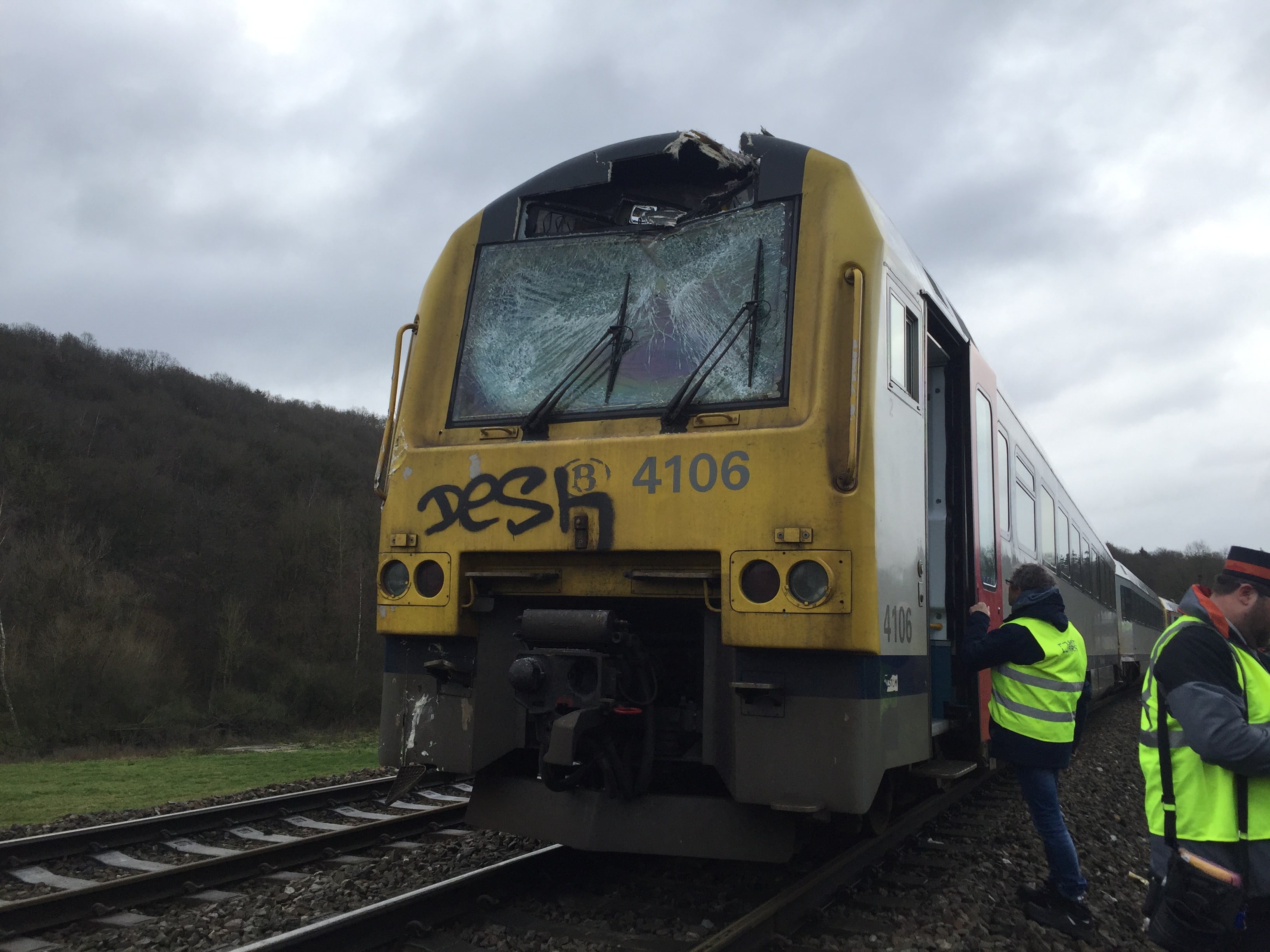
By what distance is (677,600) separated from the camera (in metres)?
4.33

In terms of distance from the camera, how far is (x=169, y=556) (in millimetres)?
36219

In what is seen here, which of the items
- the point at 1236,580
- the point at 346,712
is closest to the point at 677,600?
the point at 1236,580

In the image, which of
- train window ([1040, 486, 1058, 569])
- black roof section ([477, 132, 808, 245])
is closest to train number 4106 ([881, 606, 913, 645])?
black roof section ([477, 132, 808, 245])

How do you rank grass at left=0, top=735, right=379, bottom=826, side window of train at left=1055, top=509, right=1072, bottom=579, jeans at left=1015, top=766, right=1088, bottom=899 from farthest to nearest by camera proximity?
1. side window of train at left=1055, top=509, right=1072, bottom=579
2. grass at left=0, top=735, right=379, bottom=826
3. jeans at left=1015, top=766, right=1088, bottom=899

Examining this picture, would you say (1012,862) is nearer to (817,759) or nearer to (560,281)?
(817,759)

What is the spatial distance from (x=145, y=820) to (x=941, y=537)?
514cm

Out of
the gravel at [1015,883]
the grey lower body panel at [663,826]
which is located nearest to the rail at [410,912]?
the grey lower body panel at [663,826]

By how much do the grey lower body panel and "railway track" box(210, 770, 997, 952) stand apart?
11.2 inches

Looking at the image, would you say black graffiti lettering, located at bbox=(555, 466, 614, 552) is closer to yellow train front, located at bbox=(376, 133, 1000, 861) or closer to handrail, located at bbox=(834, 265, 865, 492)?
yellow train front, located at bbox=(376, 133, 1000, 861)

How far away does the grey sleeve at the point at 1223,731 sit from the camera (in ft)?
8.38

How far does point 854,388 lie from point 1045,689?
2.05 metres

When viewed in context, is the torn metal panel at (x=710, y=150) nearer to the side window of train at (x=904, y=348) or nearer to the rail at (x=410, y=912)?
the side window of train at (x=904, y=348)

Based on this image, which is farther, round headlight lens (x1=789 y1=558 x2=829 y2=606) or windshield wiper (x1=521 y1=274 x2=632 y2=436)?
windshield wiper (x1=521 y1=274 x2=632 y2=436)

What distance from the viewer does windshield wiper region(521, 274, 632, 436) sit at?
447cm
